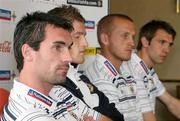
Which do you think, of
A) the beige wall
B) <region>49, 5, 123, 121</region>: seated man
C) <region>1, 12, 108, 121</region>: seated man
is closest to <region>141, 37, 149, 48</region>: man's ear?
the beige wall

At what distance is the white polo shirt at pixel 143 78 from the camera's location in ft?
7.48

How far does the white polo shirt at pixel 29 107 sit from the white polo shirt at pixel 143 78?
1039mm

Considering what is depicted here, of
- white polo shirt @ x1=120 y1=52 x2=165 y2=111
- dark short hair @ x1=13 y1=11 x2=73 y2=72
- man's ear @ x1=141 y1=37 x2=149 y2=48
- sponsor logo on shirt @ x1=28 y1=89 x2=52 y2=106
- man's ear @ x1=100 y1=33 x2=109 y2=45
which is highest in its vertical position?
dark short hair @ x1=13 y1=11 x2=73 y2=72

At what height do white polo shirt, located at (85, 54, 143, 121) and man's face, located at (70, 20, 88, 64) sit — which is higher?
man's face, located at (70, 20, 88, 64)

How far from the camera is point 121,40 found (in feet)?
7.02

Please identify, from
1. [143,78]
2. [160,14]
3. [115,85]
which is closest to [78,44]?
[115,85]

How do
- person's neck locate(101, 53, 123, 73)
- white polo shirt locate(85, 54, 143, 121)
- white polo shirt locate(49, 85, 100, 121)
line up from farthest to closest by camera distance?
person's neck locate(101, 53, 123, 73) → white polo shirt locate(85, 54, 143, 121) → white polo shirt locate(49, 85, 100, 121)

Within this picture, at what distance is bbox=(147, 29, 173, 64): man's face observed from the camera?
2657 mm

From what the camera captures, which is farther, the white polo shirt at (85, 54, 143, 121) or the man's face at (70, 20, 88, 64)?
the white polo shirt at (85, 54, 143, 121)

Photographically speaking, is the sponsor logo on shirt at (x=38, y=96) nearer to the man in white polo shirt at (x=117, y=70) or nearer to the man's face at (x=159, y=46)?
the man in white polo shirt at (x=117, y=70)

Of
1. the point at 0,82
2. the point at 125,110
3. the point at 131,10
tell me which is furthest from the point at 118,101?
the point at 131,10

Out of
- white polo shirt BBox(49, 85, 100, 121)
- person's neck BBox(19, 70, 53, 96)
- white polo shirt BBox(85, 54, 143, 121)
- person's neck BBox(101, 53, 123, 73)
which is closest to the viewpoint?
person's neck BBox(19, 70, 53, 96)

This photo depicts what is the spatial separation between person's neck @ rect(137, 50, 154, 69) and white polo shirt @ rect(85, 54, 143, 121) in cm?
52

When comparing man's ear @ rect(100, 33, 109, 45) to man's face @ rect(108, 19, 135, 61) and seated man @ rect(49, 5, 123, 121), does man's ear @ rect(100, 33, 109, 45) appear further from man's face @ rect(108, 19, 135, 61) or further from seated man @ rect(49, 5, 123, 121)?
seated man @ rect(49, 5, 123, 121)
